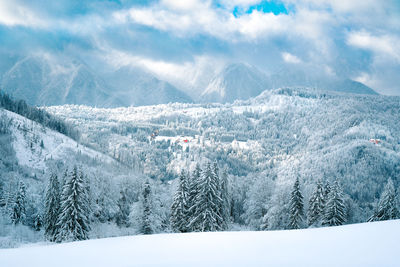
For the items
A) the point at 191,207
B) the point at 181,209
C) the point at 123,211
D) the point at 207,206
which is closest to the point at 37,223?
the point at 123,211

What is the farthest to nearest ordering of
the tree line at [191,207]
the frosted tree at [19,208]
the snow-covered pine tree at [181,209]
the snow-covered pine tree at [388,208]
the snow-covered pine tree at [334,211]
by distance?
1. the frosted tree at [19,208]
2. the snow-covered pine tree at [334,211]
3. the snow-covered pine tree at [181,209]
4. the snow-covered pine tree at [388,208]
5. the tree line at [191,207]

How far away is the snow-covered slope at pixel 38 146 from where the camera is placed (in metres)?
125

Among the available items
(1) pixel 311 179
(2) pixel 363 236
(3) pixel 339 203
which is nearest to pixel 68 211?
(2) pixel 363 236

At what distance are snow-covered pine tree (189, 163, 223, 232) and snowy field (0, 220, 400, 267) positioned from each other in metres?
24.8

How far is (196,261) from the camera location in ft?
25.5

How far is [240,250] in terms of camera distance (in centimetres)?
865

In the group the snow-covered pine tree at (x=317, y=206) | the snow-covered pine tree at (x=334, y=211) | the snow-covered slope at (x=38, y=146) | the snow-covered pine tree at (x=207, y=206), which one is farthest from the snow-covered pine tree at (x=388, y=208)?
the snow-covered slope at (x=38, y=146)

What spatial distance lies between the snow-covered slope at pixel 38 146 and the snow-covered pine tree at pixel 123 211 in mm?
73469

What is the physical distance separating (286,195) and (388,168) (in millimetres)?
191486

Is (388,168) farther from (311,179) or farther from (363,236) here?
(363,236)

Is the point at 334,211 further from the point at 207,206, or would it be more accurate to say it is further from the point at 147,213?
the point at 147,213

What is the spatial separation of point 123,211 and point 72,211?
31.8 m

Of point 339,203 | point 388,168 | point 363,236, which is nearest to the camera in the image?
point 363,236

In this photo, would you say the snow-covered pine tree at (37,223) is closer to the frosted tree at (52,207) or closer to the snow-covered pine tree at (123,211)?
the frosted tree at (52,207)
